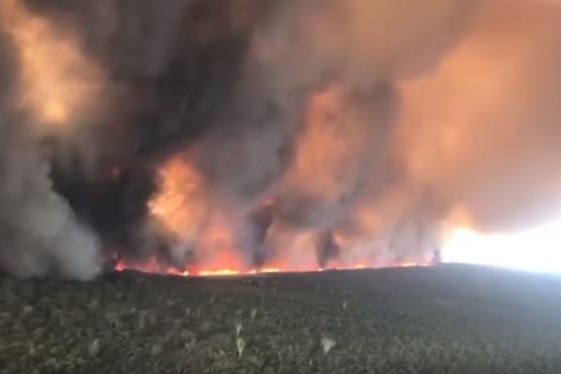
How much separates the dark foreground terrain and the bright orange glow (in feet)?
20.6

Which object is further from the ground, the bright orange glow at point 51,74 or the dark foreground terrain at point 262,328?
the bright orange glow at point 51,74

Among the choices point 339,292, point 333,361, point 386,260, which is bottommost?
point 333,361

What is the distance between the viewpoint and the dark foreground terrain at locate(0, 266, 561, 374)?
19.7 m

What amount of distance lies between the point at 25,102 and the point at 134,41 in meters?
5.86

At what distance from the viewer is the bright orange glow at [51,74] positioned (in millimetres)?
29766

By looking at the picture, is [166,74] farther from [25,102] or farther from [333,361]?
[333,361]

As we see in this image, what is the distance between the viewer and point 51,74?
31.0 metres

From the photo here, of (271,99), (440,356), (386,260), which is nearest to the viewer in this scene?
(440,356)

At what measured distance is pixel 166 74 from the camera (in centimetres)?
3609

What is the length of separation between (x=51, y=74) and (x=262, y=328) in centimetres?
1260

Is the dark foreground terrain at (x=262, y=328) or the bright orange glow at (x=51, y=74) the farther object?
the bright orange glow at (x=51, y=74)

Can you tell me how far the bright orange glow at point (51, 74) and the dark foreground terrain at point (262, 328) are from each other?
20.6 ft

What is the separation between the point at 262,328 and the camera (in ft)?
78.8

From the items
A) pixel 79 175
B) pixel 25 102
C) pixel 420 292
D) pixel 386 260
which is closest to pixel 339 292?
pixel 420 292
